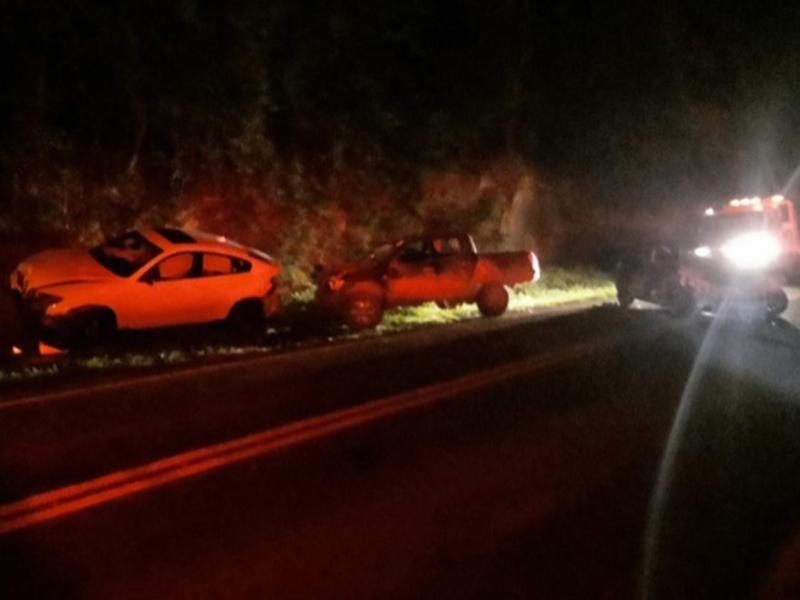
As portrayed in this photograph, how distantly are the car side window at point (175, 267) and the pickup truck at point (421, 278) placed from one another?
290 cm

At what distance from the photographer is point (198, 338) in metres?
17.4

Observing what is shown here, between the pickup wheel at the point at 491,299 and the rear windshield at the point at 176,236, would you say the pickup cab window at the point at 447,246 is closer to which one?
the pickup wheel at the point at 491,299

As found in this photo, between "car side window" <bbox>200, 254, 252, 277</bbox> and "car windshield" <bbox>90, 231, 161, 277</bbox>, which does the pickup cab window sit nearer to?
"car side window" <bbox>200, 254, 252, 277</bbox>

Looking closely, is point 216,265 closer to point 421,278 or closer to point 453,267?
point 421,278

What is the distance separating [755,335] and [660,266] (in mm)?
3688

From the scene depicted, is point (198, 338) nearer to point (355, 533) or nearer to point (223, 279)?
point (223, 279)

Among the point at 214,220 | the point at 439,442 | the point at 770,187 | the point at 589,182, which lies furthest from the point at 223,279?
the point at 770,187

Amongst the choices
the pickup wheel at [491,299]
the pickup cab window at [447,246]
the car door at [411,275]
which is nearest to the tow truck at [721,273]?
the pickup wheel at [491,299]

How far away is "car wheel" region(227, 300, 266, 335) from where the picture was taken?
17984mm

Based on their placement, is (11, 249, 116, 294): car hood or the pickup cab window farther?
the pickup cab window

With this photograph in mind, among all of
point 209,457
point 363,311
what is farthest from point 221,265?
point 209,457

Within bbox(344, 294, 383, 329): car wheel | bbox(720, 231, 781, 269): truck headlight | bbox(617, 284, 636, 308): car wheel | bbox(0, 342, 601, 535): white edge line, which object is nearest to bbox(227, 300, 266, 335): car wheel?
bbox(344, 294, 383, 329): car wheel

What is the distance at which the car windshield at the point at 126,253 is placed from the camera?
1678 cm

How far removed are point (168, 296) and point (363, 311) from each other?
148 inches
